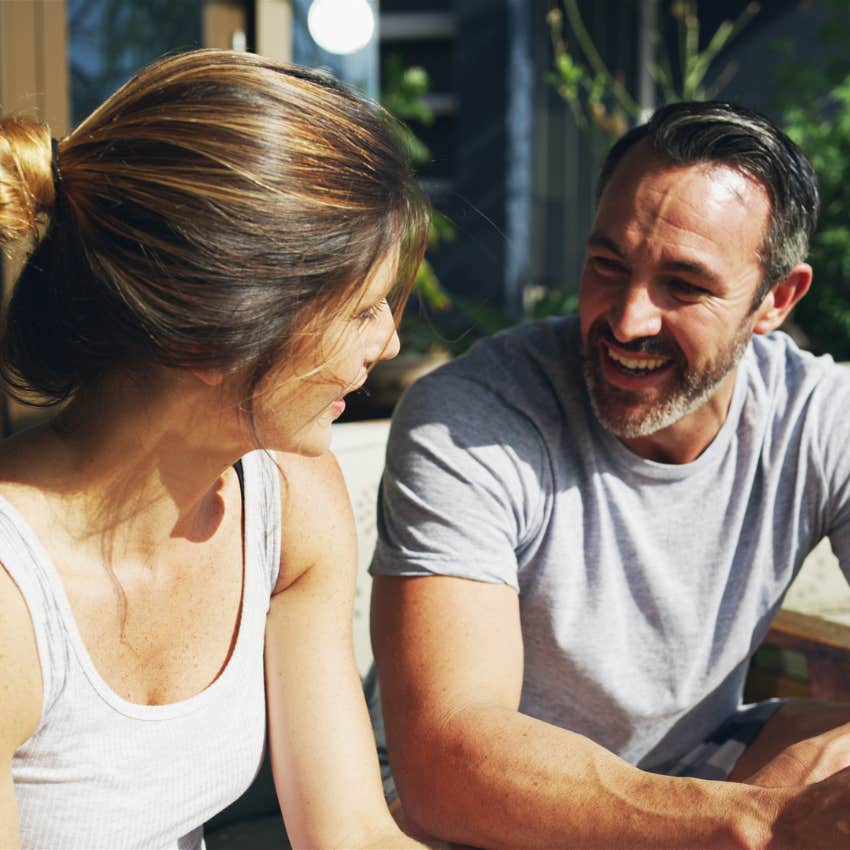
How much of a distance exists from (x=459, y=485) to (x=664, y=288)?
510mm

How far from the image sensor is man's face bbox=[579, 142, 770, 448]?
1919 mm

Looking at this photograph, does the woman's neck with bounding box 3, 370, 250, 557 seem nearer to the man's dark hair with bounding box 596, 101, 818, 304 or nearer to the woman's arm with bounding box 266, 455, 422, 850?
the woman's arm with bounding box 266, 455, 422, 850

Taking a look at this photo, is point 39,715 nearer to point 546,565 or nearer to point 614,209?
point 546,565

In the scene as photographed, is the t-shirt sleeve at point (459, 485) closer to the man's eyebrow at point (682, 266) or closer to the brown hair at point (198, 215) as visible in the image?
the man's eyebrow at point (682, 266)

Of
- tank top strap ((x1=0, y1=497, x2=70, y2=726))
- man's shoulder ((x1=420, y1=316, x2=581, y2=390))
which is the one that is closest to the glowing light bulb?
man's shoulder ((x1=420, y1=316, x2=581, y2=390))

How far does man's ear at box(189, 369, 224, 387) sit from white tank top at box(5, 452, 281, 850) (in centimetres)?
25

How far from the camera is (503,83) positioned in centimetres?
811

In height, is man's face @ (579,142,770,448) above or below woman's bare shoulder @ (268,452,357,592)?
above

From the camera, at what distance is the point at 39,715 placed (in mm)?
1273

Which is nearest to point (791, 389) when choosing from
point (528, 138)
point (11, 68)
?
point (11, 68)

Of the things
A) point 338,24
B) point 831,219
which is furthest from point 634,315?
point 831,219

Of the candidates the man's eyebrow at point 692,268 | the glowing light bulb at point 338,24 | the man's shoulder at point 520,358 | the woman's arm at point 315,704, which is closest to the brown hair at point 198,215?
the woman's arm at point 315,704

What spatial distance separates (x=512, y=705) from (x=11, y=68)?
9.63 ft

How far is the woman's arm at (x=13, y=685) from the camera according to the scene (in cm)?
121
